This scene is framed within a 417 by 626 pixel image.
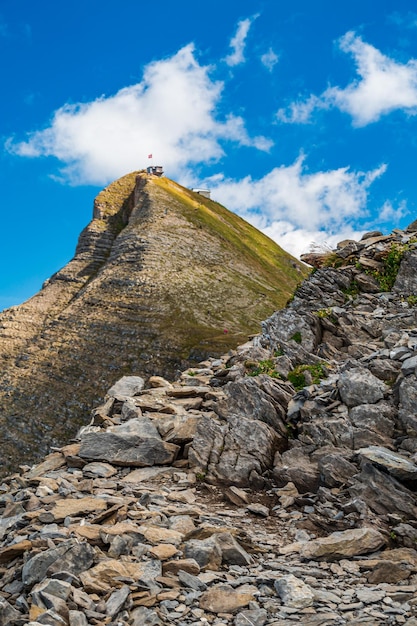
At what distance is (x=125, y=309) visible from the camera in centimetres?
11225

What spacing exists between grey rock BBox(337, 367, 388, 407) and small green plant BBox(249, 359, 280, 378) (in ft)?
11.2

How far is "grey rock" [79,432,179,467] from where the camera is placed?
54.8ft

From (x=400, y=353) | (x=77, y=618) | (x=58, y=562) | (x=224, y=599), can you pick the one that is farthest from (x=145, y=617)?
(x=400, y=353)

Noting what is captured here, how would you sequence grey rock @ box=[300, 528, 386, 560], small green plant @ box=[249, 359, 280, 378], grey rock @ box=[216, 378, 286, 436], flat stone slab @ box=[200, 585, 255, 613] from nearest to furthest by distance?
1. flat stone slab @ box=[200, 585, 255, 613]
2. grey rock @ box=[300, 528, 386, 560]
3. grey rock @ box=[216, 378, 286, 436]
4. small green plant @ box=[249, 359, 280, 378]

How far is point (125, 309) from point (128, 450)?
317 ft

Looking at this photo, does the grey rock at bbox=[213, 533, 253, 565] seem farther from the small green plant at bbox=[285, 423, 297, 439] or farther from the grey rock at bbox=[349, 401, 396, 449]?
the small green plant at bbox=[285, 423, 297, 439]

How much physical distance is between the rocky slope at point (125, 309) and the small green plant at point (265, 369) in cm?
6861

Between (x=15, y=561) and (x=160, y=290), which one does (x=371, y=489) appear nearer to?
(x=15, y=561)

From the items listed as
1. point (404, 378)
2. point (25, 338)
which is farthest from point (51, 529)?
point (25, 338)

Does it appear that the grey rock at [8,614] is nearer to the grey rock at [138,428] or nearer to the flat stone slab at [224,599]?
the flat stone slab at [224,599]

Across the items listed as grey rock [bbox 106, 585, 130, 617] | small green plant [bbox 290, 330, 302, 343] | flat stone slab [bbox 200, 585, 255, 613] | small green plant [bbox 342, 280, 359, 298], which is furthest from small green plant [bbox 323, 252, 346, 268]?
grey rock [bbox 106, 585, 130, 617]

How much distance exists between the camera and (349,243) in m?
27.7

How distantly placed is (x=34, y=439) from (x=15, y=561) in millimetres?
78330

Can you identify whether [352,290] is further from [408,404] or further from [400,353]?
[408,404]
